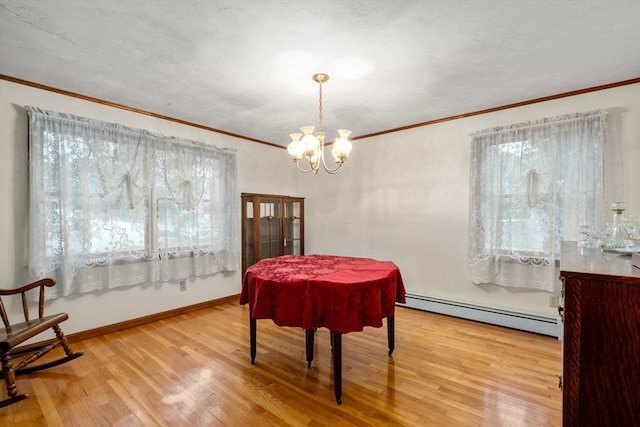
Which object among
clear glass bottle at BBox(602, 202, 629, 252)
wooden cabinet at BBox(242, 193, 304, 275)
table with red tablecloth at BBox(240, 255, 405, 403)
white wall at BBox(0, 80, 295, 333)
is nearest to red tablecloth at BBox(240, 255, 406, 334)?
table with red tablecloth at BBox(240, 255, 405, 403)

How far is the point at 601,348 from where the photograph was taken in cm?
94

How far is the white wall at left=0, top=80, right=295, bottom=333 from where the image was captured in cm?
252

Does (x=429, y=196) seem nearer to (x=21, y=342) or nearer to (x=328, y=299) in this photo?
(x=328, y=299)

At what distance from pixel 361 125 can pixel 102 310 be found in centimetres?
371

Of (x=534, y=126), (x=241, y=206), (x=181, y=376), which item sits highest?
(x=534, y=126)

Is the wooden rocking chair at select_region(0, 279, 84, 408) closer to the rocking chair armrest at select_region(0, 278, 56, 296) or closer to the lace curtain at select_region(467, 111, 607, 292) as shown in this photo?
the rocking chair armrest at select_region(0, 278, 56, 296)

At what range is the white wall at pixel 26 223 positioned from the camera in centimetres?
252

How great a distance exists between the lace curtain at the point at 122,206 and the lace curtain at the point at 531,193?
10.5 feet

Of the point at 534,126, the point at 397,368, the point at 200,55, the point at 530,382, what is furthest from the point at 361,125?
the point at 530,382

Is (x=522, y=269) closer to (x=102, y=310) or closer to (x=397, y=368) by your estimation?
(x=397, y=368)

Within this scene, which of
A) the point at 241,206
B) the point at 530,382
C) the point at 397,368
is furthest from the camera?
the point at 241,206

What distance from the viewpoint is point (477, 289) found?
11.1ft

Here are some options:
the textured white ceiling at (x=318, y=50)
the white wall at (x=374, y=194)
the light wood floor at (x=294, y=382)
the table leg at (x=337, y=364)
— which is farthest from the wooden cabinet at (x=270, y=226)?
the table leg at (x=337, y=364)

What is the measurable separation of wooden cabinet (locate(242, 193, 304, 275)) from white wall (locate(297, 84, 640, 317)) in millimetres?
357
